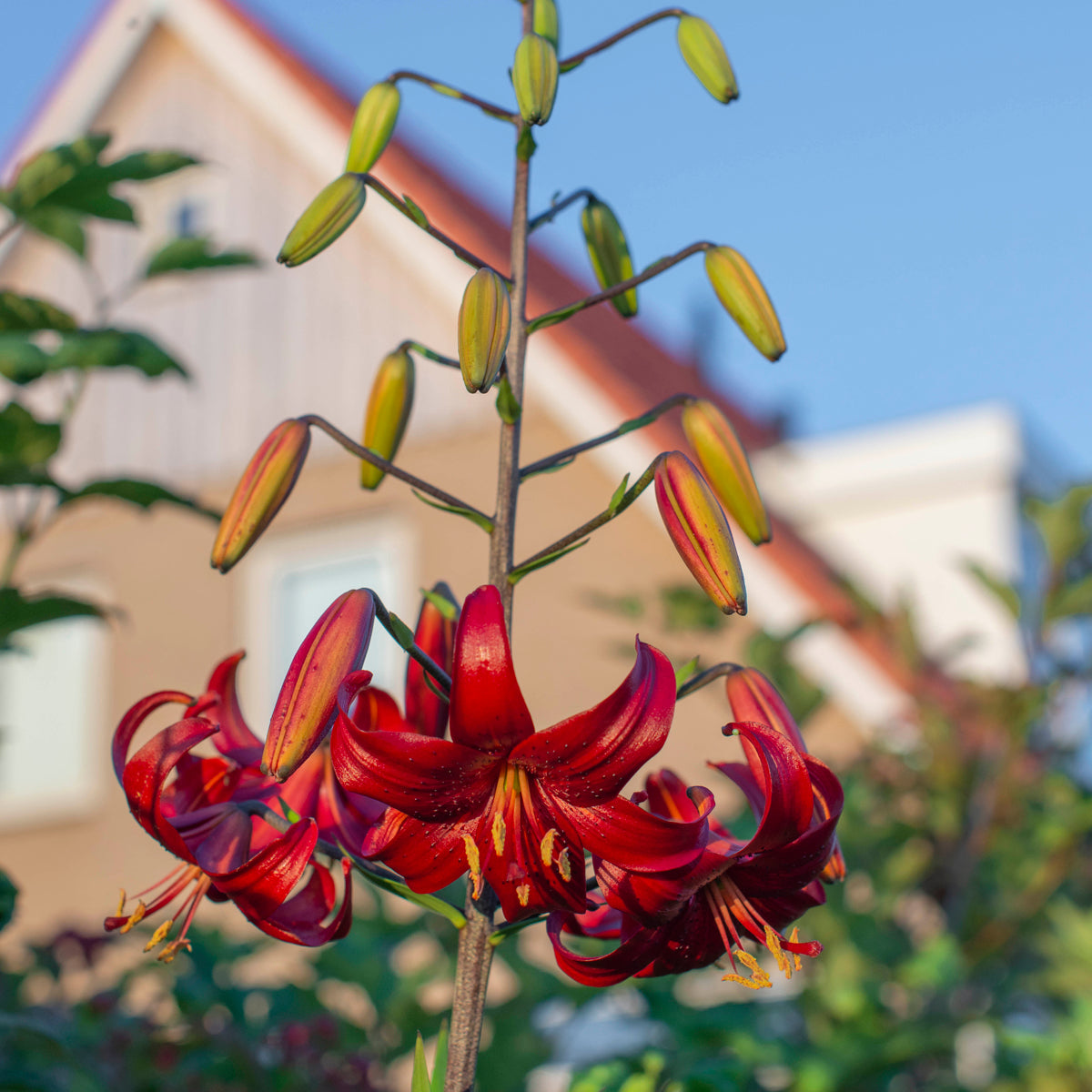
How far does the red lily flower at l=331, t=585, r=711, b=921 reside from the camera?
96 cm

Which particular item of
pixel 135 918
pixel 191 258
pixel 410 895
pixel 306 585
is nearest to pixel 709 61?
pixel 410 895

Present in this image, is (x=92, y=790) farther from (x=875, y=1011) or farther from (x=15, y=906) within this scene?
(x=15, y=906)

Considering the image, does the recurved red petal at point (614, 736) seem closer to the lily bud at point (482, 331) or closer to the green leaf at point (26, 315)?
the lily bud at point (482, 331)

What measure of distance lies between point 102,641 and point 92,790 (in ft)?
2.74

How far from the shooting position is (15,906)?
162 centimetres

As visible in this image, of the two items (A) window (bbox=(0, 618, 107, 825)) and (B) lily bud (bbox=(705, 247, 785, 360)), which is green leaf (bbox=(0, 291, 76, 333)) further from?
(A) window (bbox=(0, 618, 107, 825))

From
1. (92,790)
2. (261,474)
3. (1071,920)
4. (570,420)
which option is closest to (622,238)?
(261,474)

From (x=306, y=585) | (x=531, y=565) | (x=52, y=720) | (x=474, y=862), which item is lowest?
(x=52, y=720)

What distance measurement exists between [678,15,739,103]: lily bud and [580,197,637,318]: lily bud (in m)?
0.18

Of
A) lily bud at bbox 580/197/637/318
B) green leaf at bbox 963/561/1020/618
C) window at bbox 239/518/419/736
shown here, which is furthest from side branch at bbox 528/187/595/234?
window at bbox 239/518/419/736

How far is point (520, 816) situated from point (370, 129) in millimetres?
713

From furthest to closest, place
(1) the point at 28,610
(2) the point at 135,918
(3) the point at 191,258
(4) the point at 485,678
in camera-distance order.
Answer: (3) the point at 191,258, (1) the point at 28,610, (2) the point at 135,918, (4) the point at 485,678

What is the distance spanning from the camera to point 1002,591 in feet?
10.6

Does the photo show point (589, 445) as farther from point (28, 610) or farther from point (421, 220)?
point (28, 610)
